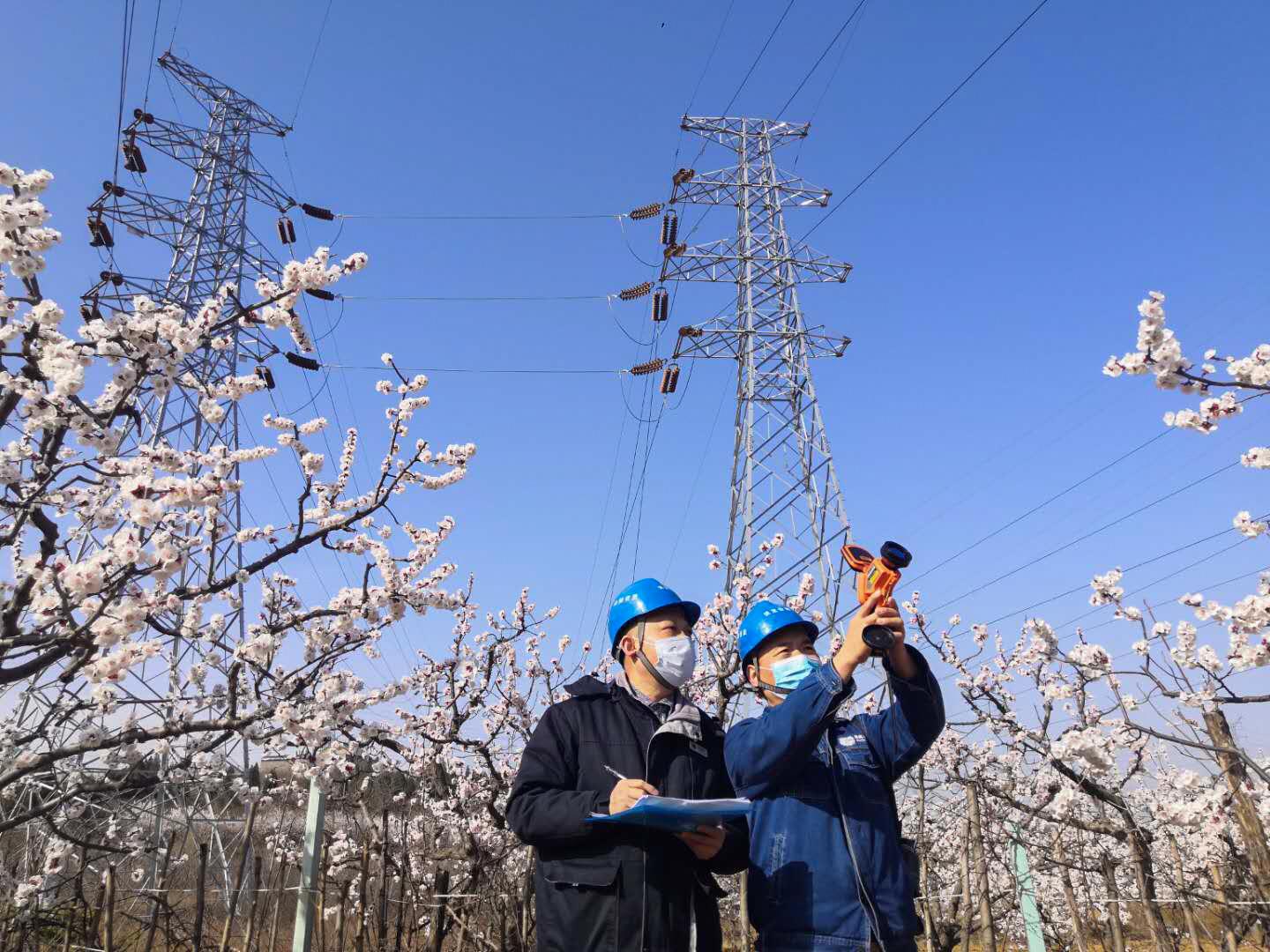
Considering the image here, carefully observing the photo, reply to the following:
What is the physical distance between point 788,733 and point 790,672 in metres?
0.38

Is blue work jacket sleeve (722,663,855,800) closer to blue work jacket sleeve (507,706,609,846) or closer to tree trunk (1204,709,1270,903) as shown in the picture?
blue work jacket sleeve (507,706,609,846)

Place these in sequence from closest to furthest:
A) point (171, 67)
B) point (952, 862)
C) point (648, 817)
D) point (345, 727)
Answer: point (648, 817), point (345, 727), point (171, 67), point (952, 862)

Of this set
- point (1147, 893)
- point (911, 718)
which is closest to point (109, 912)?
point (911, 718)

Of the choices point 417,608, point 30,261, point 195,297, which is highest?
point 195,297

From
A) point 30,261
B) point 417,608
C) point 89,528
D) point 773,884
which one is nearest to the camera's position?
point 773,884

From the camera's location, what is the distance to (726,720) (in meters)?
6.98

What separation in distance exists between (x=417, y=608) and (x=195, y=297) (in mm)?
8522

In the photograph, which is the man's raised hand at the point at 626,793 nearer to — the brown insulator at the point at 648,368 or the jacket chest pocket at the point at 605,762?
the jacket chest pocket at the point at 605,762

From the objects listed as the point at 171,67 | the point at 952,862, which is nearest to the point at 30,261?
the point at 171,67

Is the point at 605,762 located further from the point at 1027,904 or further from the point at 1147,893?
the point at 1027,904

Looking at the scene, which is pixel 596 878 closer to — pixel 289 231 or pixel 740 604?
pixel 740 604

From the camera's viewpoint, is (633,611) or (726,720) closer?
(633,611)

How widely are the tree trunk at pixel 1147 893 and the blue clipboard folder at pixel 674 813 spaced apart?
3.52 m

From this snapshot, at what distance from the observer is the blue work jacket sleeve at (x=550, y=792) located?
2049 mm
